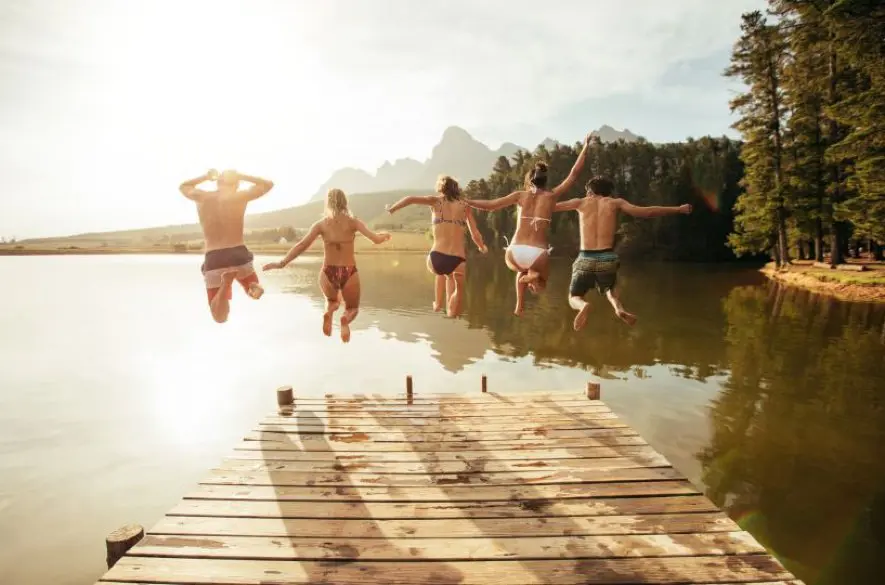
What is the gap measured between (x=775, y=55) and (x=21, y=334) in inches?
2511

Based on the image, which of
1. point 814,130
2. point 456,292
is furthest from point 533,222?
point 814,130

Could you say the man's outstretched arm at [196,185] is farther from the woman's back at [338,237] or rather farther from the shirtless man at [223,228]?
the woman's back at [338,237]

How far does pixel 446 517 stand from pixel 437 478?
3.49 ft

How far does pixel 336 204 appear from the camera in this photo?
25.9 ft

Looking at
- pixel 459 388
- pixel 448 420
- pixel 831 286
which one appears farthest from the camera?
pixel 831 286

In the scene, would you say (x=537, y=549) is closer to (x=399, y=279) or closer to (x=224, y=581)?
(x=224, y=581)

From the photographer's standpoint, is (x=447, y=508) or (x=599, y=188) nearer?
(x=447, y=508)

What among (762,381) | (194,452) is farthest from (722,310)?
(194,452)

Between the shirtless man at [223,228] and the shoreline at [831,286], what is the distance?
Answer: 41.3m

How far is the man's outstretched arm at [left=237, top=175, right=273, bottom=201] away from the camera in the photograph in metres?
7.33

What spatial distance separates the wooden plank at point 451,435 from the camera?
9.05 meters

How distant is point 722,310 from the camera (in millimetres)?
32000

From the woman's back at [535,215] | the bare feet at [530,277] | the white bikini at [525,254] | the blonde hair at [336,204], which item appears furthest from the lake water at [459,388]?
the blonde hair at [336,204]

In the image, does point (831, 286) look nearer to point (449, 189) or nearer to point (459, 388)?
point (459, 388)
